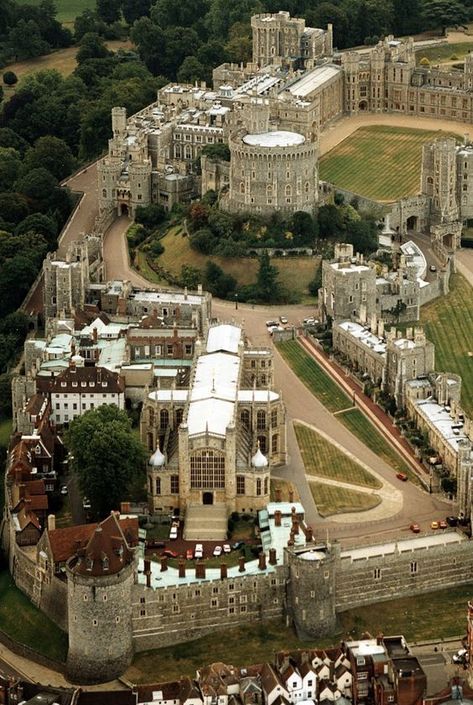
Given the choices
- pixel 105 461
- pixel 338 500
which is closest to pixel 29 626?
pixel 105 461

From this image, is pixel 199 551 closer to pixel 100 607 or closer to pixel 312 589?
pixel 312 589

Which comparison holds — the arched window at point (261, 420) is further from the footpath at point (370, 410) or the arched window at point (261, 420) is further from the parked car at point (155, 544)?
the parked car at point (155, 544)

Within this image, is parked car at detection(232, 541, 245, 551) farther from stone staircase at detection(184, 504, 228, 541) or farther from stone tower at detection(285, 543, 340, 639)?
stone tower at detection(285, 543, 340, 639)

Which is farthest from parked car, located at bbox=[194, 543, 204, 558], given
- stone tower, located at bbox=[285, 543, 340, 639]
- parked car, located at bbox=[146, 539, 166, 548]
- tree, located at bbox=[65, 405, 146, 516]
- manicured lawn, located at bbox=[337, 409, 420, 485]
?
manicured lawn, located at bbox=[337, 409, 420, 485]

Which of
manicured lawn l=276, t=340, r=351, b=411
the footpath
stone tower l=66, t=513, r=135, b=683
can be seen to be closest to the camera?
stone tower l=66, t=513, r=135, b=683

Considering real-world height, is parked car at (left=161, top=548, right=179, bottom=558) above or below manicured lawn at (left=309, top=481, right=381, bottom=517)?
above

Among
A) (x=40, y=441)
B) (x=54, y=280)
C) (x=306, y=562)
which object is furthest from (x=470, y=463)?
(x=54, y=280)
